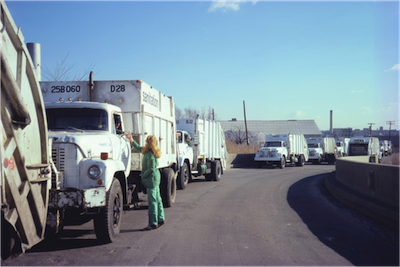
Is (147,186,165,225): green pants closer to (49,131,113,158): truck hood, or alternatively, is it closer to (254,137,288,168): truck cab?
(49,131,113,158): truck hood

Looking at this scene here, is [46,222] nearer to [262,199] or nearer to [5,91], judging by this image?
[5,91]

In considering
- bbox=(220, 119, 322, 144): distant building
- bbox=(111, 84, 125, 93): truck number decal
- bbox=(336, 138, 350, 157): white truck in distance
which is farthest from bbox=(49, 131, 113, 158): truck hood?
bbox=(220, 119, 322, 144): distant building

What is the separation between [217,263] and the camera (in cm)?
606

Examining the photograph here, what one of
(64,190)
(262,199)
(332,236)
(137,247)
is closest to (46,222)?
(64,190)

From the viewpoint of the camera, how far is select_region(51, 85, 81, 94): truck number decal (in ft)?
32.6

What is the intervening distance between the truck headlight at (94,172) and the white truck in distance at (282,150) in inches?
1039

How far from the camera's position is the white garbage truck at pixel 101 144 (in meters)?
6.74

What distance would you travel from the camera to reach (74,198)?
6.35 metres

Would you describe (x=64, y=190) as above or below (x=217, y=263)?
above

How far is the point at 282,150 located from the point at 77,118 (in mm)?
26143

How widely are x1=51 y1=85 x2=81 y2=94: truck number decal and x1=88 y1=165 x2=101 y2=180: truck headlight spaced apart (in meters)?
3.64

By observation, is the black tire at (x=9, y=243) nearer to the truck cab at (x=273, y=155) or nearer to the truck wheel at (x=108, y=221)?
the truck wheel at (x=108, y=221)

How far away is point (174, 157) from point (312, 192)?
562 centimetres

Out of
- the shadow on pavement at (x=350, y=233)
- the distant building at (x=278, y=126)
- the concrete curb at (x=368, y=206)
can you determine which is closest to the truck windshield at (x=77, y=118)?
the shadow on pavement at (x=350, y=233)
